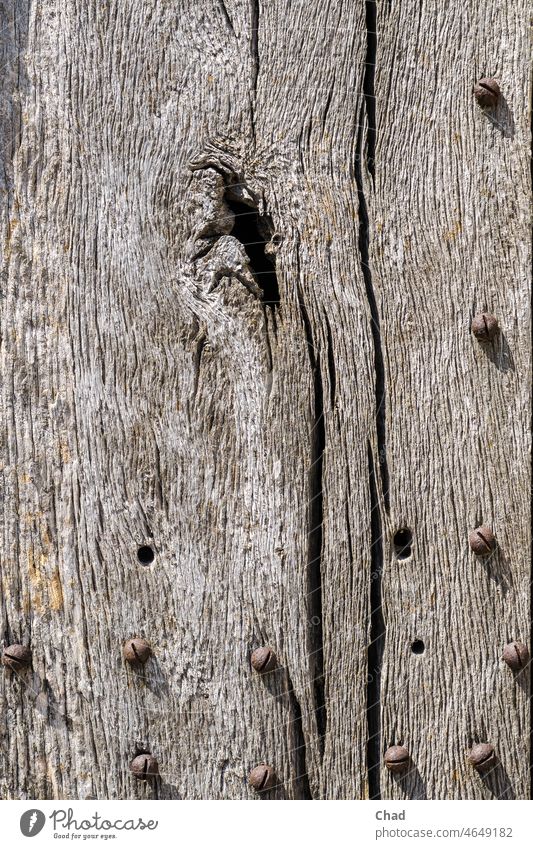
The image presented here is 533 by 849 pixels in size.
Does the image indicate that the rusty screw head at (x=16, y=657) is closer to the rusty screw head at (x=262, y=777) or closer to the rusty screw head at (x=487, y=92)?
the rusty screw head at (x=262, y=777)

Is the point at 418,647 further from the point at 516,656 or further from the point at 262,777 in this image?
the point at 262,777

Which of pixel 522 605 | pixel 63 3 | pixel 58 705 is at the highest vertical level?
pixel 63 3

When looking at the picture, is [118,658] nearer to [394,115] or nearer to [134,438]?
[134,438]

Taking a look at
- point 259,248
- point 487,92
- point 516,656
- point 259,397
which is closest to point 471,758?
point 516,656

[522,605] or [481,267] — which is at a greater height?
[481,267]

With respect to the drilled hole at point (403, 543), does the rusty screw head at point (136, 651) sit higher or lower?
lower

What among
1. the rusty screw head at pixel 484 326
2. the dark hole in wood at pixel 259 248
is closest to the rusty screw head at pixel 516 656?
the rusty screw head at pixel 484 326
